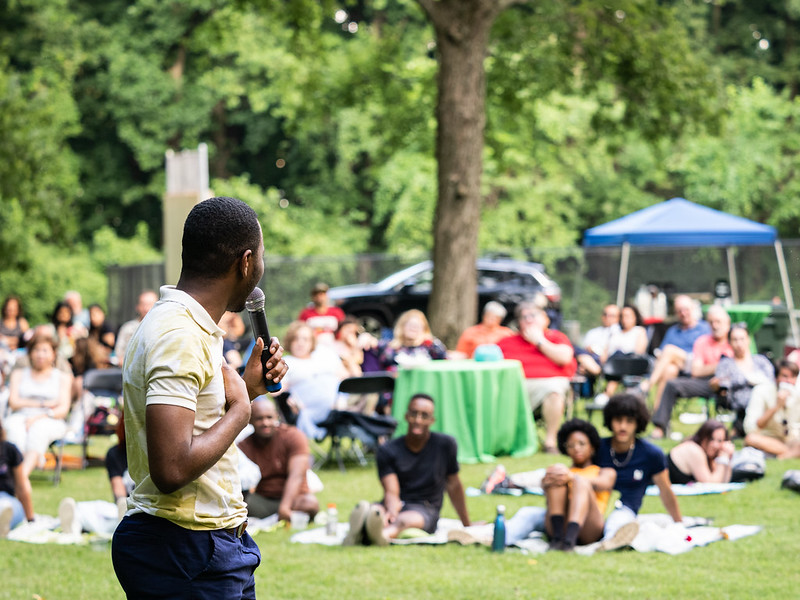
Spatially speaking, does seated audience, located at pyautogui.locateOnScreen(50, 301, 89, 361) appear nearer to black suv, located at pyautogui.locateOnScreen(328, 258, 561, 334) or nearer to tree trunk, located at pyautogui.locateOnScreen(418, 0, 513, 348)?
tree trunk, located at pyautogui.locateOnScreen(418, 0, 513, 348)

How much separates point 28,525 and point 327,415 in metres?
3.66

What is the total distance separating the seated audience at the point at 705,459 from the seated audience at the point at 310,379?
10.9 ft

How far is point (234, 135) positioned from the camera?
1543 inches

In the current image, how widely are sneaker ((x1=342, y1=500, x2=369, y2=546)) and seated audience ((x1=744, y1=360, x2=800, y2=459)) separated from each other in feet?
16.7

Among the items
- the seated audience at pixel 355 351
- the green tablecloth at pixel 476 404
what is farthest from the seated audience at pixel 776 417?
the seated audience at pixel 355 351

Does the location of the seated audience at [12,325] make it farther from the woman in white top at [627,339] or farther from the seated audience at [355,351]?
the woman in white top at [627,339]

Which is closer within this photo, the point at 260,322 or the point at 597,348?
the point at 260,322

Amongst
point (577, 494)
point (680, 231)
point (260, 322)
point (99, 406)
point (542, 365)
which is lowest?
point (577, 494)

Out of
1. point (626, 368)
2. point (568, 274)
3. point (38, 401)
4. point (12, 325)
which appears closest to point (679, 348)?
point (626, 368)

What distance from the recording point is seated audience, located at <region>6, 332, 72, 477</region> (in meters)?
9.80

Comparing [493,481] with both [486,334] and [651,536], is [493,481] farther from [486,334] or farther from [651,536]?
[486,334]

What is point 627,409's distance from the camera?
7.43 m

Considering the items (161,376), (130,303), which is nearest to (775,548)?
(161,376)

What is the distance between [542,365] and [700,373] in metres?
1.91
